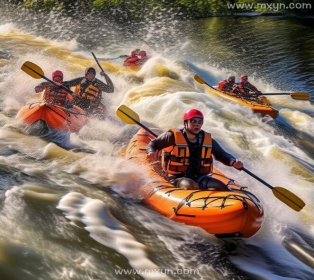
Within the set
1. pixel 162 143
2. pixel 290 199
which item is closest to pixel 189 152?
pixel 162 143

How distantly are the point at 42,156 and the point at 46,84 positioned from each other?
2.91 metres

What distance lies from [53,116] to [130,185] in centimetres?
287

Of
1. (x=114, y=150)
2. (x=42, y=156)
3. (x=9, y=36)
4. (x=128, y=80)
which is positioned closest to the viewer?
(x=42, y=156)

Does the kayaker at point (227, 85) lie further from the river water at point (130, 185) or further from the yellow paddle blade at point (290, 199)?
the yellow paddle blade at point (290, 199)

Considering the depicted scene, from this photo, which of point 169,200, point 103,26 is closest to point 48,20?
point 103,26

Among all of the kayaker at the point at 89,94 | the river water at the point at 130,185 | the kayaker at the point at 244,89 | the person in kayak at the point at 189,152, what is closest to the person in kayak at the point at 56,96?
the kayaker at the point at 89,94

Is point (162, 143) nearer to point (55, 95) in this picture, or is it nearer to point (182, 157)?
point (182, 157)

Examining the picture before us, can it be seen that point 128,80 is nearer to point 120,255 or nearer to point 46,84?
point 46,84

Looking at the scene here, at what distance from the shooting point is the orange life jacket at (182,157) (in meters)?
5.41

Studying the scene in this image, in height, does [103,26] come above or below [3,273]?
below

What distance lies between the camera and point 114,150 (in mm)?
7332

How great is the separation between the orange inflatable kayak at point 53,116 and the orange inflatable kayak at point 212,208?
326cm

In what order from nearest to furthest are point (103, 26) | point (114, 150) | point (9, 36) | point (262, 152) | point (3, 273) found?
point (3, 273) → point (114, 150) → point (262, 152) → point (9, 36) → point (103, 26)

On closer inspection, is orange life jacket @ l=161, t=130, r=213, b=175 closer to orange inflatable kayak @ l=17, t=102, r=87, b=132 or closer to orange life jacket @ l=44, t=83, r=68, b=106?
orange inflatable kayak @ l=17, t=102, r=87, b=132
